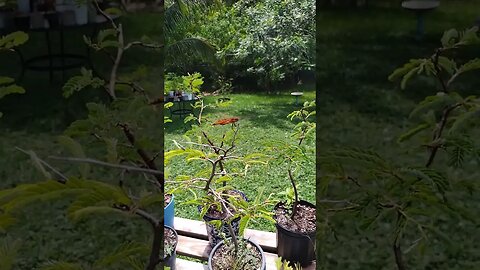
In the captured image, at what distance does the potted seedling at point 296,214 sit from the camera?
208 centimetres

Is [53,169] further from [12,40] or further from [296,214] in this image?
[296,214]

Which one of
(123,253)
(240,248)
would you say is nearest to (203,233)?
(240,248)

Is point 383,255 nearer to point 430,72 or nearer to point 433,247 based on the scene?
point 433,247

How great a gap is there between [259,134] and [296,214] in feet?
1.34

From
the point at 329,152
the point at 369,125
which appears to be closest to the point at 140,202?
the point at 329,152

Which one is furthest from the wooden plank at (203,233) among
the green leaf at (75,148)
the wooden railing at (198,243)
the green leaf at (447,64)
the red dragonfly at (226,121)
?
the green leaf at (447,64)

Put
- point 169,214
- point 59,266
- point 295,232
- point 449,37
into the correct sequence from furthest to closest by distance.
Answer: point 169,214 < point 295,232 < point 59,266 < point 449,37

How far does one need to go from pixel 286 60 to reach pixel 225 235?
0.88 meters

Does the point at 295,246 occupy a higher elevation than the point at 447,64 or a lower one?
lower

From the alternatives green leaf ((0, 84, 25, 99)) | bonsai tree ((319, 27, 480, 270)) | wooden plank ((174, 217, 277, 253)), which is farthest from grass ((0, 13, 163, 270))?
wooden plank ((174, 217, 277, 253))

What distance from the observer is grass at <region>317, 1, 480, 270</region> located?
1378 mm

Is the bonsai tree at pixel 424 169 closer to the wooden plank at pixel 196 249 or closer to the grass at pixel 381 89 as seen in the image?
the grass at pixel 381 89

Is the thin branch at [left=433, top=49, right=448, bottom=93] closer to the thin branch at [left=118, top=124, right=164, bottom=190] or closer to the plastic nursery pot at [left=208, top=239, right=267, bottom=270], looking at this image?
the thin branch at [left=118, top=124, right=164, bottom=190]

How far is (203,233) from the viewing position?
7.78 ft
